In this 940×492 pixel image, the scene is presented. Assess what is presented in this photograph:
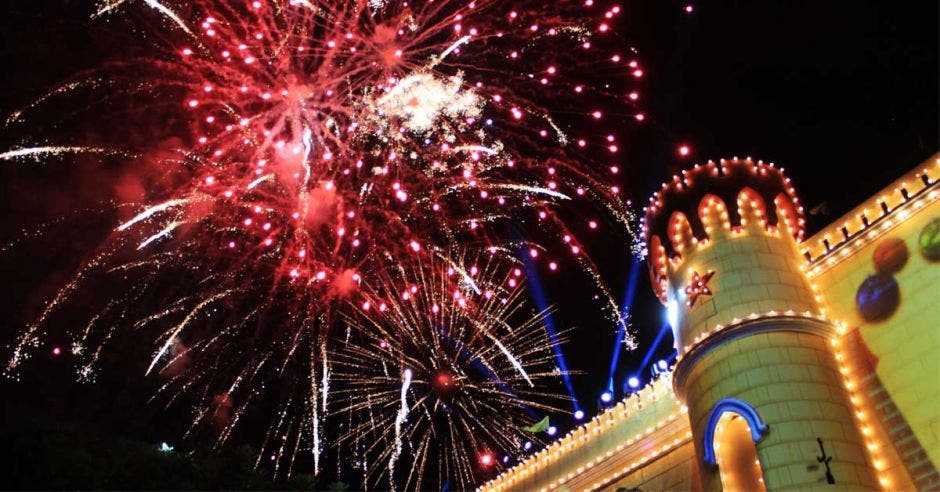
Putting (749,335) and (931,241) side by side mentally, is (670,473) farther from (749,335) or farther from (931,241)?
(931,241)

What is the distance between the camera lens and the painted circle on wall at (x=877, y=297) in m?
16.0

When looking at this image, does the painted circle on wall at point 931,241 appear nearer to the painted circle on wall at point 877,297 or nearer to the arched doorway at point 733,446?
the painted circle on wall at point 877,297

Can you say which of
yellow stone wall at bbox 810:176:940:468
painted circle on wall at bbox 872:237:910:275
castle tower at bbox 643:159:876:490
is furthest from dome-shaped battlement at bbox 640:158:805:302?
painted circle on wall at bbox 872:237:910:275

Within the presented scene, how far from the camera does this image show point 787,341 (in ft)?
53.6

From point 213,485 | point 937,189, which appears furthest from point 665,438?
point 213,485

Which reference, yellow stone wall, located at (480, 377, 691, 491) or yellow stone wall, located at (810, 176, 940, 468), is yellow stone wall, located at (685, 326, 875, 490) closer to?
yellow stone wall, located at (810, 176, 940, 468)

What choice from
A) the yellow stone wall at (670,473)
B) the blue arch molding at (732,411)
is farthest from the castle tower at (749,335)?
the yellow stone wall at (670,473)

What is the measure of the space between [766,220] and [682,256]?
7.61 feet

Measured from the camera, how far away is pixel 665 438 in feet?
64.3

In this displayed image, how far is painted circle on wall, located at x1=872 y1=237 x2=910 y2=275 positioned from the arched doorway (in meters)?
4.52

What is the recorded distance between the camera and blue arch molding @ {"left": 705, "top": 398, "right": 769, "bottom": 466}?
1534cm

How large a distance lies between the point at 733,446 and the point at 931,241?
6116 mm

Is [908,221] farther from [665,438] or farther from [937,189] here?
[665,438]

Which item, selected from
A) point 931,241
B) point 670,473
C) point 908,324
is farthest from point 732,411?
point 931,241
